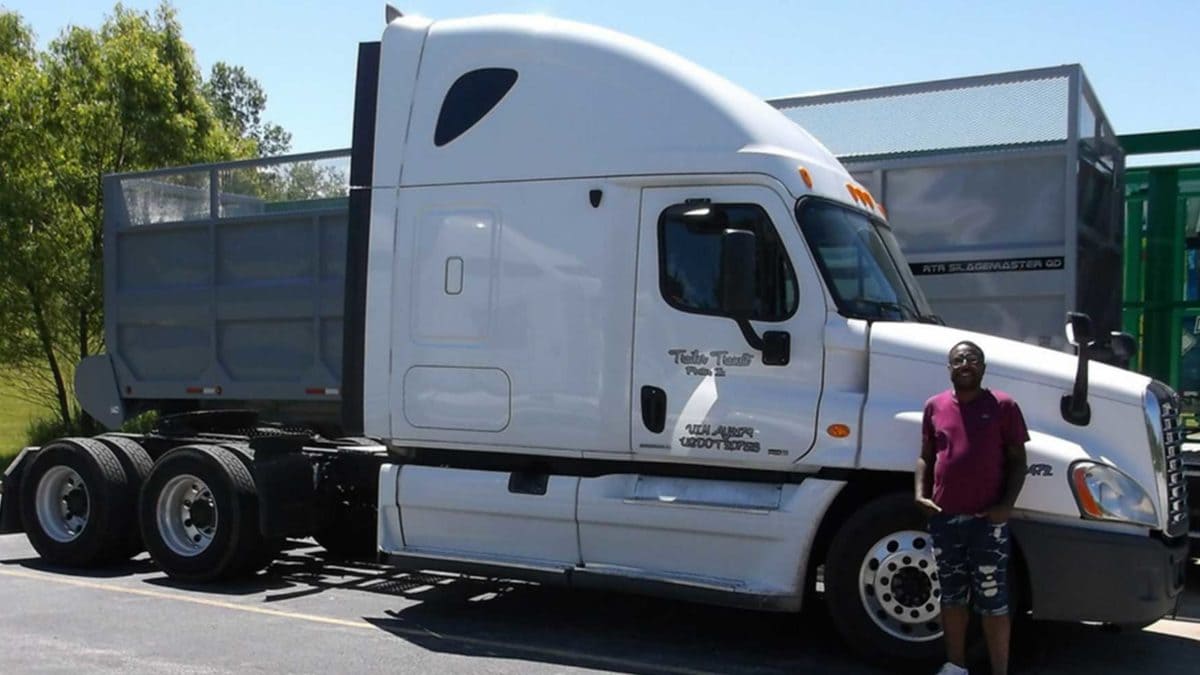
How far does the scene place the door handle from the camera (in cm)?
661

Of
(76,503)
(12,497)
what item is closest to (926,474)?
(76,503)

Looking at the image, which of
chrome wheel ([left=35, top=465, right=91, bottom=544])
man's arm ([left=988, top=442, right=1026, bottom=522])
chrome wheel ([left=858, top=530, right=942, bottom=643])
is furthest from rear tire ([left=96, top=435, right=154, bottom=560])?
man's arm ([left=988, top=442, right=1026, bottom=522])

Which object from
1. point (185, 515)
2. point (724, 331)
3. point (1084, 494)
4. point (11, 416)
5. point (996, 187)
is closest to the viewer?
point (1084, 494)

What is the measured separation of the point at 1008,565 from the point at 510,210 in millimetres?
3385

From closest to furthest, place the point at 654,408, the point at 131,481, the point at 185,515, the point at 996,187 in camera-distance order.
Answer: the point at 654,408, the point at 996,187, the point at 185,515, the point at 131,481

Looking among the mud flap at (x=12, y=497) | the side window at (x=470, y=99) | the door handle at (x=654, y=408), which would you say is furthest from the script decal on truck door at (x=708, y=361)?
the mud flap at (x=12, y=497)

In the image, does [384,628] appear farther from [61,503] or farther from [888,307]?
[61,503]

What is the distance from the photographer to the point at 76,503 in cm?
Answer: 916

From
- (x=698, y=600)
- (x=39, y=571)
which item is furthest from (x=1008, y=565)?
(x=39, y=571)

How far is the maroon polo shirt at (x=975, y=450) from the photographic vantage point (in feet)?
17.7

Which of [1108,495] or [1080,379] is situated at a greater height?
[1080,379]

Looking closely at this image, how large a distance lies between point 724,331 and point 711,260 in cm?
41

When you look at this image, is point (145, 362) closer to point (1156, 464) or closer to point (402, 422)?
point (402, 422)

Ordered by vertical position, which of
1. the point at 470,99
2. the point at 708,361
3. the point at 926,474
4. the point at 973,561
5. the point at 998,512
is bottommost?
the point at 973,561
